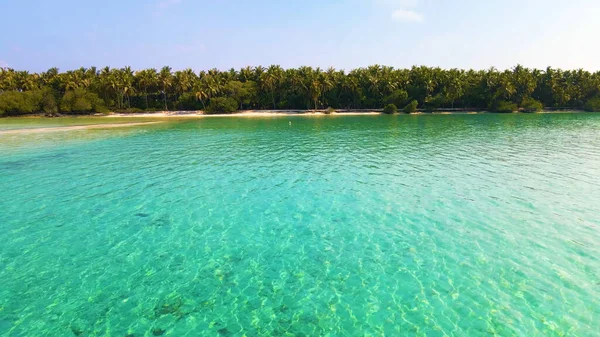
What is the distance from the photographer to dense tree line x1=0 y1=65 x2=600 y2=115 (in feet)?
343

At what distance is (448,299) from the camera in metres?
9.43

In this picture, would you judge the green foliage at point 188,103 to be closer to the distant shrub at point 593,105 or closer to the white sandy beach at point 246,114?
the white sandy beach at point 246,114

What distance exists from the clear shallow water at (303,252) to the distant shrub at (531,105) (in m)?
94.9

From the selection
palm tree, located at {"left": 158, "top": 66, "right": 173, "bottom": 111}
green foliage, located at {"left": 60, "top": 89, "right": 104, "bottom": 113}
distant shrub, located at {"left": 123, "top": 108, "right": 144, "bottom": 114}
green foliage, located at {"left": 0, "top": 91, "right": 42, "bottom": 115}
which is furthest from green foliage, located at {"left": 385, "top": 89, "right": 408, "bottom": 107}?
green foliage, located at {"left": 0, "top": 91, "right": 42, "bottom": 115}

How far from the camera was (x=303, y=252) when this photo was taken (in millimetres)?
12383

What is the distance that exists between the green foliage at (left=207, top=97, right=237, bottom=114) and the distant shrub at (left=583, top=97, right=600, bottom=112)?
10921 cm

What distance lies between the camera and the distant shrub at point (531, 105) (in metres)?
104

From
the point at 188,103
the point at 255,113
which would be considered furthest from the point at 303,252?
the point at 188,103

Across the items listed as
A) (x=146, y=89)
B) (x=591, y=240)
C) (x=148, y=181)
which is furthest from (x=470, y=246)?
(x=146, y=89)

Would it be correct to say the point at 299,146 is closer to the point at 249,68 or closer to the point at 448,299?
the point at 448,299

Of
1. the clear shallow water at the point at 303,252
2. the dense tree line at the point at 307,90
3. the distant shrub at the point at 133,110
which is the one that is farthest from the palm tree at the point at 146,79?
the clear shallow water at the point at 303,252

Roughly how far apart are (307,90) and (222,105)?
1065 inches

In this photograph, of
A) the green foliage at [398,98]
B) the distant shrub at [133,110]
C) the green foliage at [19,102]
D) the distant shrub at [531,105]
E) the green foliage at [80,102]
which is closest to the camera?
the green foliage at [19,102]

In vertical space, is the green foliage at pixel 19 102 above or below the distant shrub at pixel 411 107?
above
